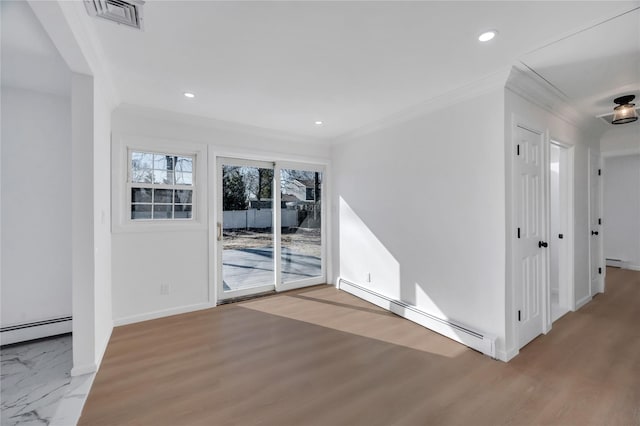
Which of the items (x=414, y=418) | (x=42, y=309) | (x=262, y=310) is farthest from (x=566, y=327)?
(x=42, y=309)

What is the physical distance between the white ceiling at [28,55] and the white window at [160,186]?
94 cm

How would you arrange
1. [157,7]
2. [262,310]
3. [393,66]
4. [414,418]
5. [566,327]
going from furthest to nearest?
1. [262,310]
2. [566,327]
3. [393,66]
4. [414,418]
5. [157,7]

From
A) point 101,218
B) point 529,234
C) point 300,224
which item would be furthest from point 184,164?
point 529,234

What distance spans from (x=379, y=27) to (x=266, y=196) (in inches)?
116

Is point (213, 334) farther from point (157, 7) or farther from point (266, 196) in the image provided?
point (157, 7)

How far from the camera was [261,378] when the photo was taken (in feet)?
7.07

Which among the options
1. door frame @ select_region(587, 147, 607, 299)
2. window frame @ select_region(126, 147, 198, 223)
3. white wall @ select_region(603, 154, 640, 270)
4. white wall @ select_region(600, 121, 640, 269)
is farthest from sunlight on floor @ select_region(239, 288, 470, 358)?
white wall @ select_region(603, 154, 640, 270)

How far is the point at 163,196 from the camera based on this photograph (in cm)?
346

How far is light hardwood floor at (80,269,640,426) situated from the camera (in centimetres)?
176

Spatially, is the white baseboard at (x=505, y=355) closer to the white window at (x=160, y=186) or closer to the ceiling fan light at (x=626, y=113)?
the ceiling fan light at (x=626, y=113)

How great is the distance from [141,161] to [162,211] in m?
0.65

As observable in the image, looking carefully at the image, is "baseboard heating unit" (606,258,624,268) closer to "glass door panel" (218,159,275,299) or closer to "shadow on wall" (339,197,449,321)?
"shadow on wall" (339,197,449,321)

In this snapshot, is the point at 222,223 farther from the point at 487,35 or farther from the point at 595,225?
the point at 595,225

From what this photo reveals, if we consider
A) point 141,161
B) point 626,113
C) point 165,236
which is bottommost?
point 165,236
